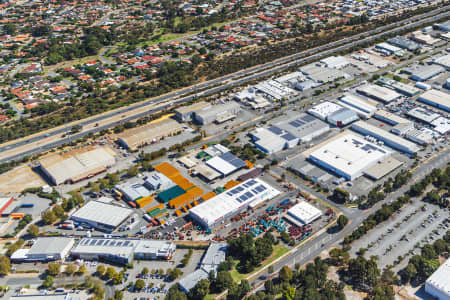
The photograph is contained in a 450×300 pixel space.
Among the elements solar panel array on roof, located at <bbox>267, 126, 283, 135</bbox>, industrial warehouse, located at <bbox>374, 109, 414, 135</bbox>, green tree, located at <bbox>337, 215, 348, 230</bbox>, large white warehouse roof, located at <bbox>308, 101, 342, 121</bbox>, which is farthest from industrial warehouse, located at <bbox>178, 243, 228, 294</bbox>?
industrial warehouse, located at <bbox>374, 109, 414, 135</bbox>

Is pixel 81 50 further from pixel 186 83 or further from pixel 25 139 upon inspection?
pixel 25 139

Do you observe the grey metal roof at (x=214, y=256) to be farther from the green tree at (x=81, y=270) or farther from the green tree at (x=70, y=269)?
the green tree at (x=70, y=269)

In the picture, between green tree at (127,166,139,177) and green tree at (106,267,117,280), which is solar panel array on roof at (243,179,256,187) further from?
green tree at (106,267,117,280)

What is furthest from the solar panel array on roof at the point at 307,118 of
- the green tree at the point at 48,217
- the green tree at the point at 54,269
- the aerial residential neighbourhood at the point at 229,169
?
the green tree at the point at 54,269

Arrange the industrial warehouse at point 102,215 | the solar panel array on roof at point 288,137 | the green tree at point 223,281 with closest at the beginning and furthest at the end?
the green tree at point 223,281 → the industrial warehouse at point 102,215 → the solar panel array on roof at point 288,137

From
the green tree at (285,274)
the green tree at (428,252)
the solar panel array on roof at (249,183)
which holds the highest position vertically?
the green tree at (428,252)

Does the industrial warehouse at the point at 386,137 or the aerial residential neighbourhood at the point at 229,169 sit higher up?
the industrial warehouse at the point at 386,137

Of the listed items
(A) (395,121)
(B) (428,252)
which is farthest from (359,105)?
(B) (428,252)

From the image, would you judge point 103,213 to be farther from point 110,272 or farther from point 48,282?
point 48,282
